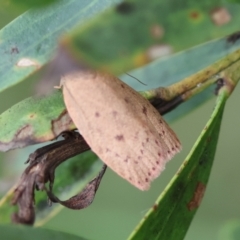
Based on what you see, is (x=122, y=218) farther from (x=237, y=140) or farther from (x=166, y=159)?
(x=166, y=159)

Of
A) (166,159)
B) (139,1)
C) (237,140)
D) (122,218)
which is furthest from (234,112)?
(139,1)

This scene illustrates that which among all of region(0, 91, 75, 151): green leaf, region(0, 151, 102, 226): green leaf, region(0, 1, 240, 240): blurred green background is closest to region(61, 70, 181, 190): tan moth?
region(0, 91, 75, 151): green leaf

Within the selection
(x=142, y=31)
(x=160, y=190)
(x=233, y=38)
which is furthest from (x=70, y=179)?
(x=160, y=190)

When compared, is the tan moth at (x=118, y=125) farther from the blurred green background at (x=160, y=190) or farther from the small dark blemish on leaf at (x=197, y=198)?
the blurred green background at (x=160, y=190)

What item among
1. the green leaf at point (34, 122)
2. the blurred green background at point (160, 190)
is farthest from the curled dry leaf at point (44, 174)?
the blurred green background at point (160, 190)

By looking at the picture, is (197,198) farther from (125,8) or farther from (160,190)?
(160,190)
